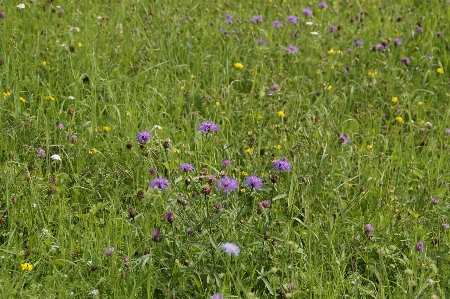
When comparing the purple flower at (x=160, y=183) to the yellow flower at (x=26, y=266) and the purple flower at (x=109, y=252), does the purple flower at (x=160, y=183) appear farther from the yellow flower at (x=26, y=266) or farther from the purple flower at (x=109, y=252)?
the yellow flower at (x=26, y=266)

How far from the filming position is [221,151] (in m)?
3.41

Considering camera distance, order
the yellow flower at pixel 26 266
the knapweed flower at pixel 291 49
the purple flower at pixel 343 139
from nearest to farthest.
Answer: the yellow flower at pixel 26 266 → the purple flower at pixel 343 139 → the knapweed flower at pixel 291 49

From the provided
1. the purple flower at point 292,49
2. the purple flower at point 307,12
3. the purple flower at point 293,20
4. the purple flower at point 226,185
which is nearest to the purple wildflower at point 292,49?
the purple flower at point 292,49

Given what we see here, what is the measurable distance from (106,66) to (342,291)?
1952 millimetres

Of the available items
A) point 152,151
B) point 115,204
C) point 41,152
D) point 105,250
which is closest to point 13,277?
point 105,250

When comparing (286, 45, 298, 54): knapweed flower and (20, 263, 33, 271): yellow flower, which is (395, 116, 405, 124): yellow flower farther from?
(20, 263, 33, 271): yellow flower

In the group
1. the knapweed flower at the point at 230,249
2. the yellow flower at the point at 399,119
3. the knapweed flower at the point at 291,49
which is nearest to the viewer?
the knapweed flower at the point at 230,249

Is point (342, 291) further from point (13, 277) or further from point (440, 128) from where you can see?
point (440, 128)

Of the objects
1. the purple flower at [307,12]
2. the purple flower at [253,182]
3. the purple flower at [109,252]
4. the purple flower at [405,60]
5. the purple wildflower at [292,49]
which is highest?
the purple flower at [253,182]

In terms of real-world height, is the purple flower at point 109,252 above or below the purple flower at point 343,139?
above

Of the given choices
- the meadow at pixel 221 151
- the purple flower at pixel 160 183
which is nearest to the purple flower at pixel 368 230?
the meadow at pixel 221 151

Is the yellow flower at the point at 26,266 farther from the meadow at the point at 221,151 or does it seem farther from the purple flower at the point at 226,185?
the purple flower at the point at 226,185

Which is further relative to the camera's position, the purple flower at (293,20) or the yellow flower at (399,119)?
the purple flower at (293,20)

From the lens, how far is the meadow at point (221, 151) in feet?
8.46
